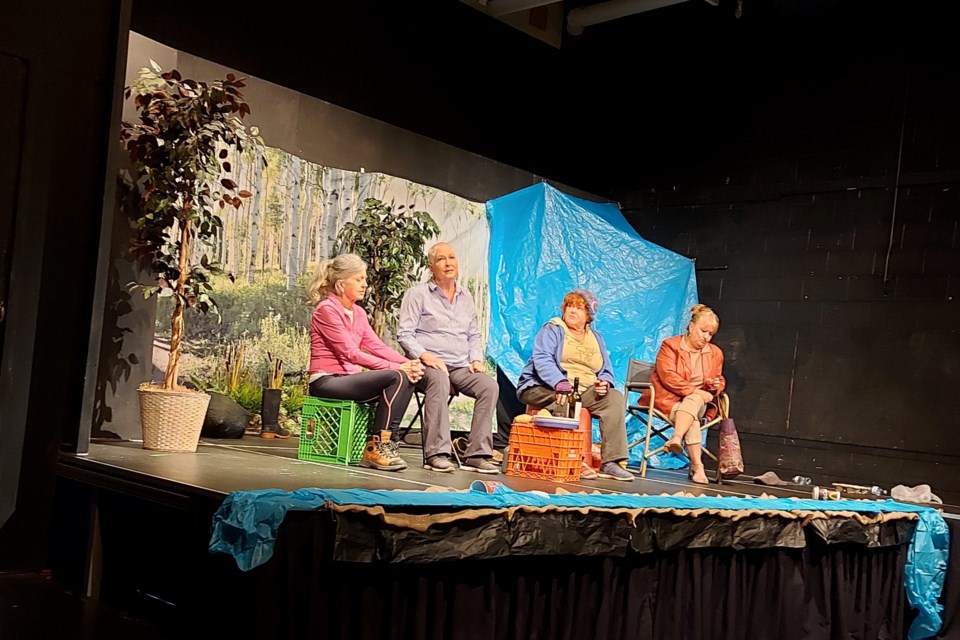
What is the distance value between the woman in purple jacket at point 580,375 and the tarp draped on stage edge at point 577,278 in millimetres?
1270

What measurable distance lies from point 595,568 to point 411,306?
1760mm

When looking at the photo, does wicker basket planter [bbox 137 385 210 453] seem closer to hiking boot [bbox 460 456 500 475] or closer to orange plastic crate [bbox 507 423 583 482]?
hiking boot [bbox 460 456 500 475]

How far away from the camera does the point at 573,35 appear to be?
7000 millimetres

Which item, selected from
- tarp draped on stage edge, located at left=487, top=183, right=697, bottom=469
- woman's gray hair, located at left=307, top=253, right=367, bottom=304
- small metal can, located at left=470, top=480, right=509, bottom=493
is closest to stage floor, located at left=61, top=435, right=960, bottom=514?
small metal can, located at left=470, top=480, right=509, bottom=493

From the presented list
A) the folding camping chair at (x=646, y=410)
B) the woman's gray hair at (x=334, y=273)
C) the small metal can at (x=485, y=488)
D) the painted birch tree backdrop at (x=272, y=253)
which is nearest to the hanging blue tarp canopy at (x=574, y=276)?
the folding camping chair at (x=646, y=410)

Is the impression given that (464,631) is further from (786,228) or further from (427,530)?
(786,228)

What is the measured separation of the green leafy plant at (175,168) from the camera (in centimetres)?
383

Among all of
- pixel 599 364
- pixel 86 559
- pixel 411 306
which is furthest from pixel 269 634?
pixel 599 364

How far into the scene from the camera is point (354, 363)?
4023 millimetres

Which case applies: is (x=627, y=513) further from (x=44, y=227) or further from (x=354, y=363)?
(x=44, y=227)

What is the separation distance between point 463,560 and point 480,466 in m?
1.38

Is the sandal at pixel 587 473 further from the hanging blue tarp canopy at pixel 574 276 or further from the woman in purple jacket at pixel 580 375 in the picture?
the hanging blue tarp canopy at pixel 574 276

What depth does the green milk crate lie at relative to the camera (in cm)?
387

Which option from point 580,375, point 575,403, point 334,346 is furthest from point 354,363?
point 580,375
